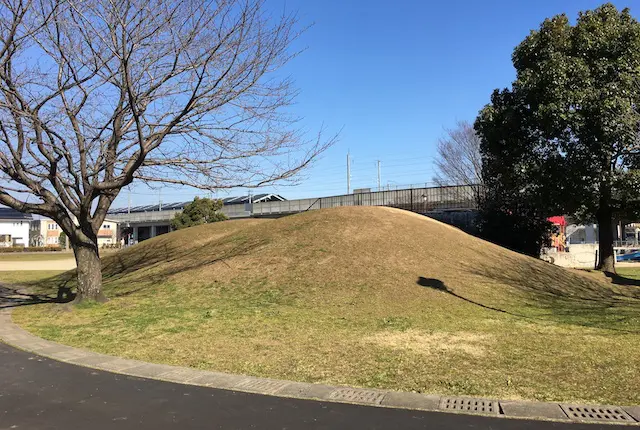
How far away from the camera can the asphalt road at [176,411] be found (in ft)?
13.5

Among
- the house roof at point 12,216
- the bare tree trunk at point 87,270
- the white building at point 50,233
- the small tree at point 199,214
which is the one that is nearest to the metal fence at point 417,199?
the small tree at point 199,214

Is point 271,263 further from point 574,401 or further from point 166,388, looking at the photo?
point 574,401

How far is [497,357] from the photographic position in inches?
256

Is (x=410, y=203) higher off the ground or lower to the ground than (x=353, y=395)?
higher

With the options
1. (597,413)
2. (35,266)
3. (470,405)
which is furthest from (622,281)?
(35,266)

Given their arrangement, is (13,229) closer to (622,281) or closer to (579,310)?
(622,281)

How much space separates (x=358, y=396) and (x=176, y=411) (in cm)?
178

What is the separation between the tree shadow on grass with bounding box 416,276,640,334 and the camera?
888 centimetres

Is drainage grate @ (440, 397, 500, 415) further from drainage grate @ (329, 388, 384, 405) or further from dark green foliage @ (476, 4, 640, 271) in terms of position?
dark green foliage @ (476, 4, 640, 271)

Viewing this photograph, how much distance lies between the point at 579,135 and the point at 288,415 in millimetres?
16711

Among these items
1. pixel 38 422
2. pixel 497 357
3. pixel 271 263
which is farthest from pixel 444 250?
A: pixel 38 422

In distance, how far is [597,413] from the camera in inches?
171

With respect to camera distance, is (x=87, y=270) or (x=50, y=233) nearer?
(x=87, y=270)

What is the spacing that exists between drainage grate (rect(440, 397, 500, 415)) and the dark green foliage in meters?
13.5
